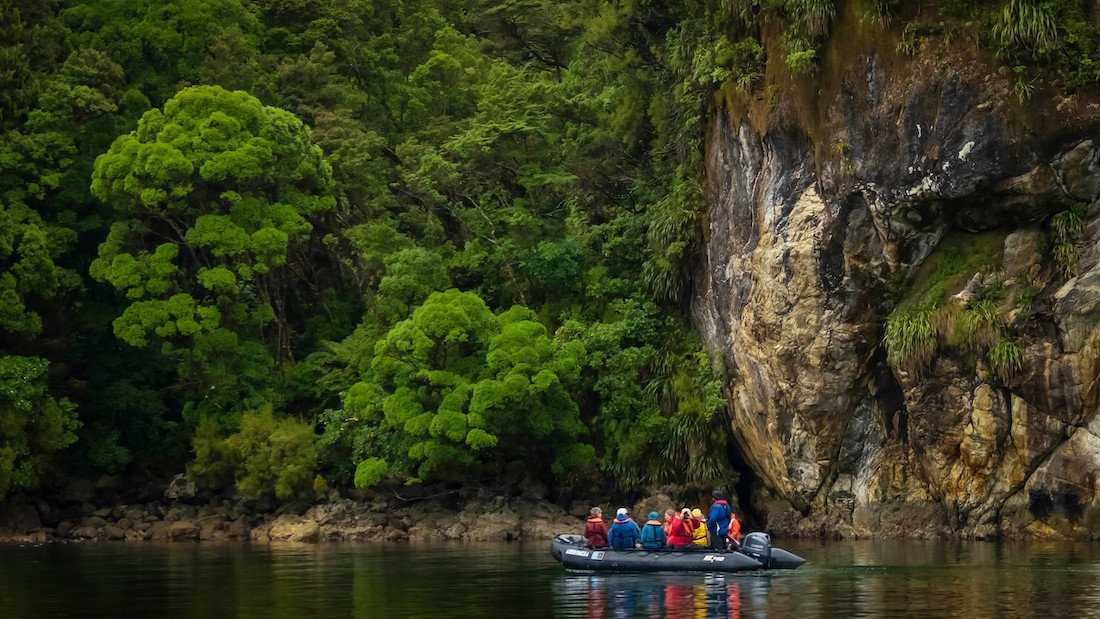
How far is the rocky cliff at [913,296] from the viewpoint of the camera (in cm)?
3478

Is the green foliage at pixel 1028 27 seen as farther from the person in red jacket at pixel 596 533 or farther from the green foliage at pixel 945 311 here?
the person in red jacket at pixel 596 533

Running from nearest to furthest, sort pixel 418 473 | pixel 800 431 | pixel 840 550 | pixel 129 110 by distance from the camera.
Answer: pixel 840 550, pixel 800 431, pixel 418 473, pixel 129 110

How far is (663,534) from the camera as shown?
30.6 m

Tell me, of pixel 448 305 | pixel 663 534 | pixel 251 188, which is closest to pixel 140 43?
pixel 251 188

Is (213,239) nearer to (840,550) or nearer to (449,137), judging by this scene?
(449,137)

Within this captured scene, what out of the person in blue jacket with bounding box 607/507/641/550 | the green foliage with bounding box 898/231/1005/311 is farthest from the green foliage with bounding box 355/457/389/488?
the green foliage with bounding box 898/231/1005/311

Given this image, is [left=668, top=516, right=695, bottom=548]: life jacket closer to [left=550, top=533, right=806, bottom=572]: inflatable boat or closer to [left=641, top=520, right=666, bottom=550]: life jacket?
[left=641, top=520, right=666, bottom=550]: life jacket

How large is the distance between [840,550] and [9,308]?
78.4 ft

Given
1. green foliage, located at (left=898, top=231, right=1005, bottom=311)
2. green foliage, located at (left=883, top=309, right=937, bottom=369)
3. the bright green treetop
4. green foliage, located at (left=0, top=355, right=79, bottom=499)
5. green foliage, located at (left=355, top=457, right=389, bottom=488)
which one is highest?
the bright green treetop

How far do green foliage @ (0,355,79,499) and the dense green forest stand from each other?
88 mm

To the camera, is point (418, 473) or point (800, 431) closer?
point (800, 431)

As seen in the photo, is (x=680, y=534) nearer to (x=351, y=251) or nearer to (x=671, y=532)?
(x=671, y=532)

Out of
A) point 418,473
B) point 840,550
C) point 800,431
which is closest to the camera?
point 840,550

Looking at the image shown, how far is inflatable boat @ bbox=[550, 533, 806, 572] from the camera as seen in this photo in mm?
29328
